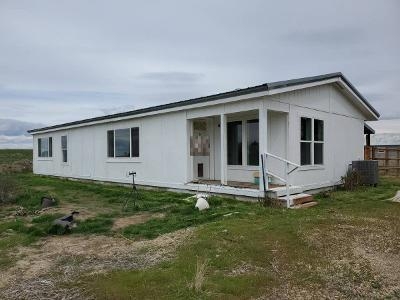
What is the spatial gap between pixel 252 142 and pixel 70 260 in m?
7.34

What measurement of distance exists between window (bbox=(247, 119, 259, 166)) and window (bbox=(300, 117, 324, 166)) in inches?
52.8

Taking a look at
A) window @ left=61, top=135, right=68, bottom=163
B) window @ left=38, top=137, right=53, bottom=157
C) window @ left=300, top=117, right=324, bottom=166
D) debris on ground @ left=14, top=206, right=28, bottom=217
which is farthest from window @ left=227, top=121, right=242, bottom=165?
window @ left=38, top=137, right=53, bottom=157

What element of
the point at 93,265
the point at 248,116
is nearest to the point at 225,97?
the point at 248,116

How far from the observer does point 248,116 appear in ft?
38.6

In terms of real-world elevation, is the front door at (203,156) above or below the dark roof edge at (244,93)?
below

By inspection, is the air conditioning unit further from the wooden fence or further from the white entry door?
the wooden fence

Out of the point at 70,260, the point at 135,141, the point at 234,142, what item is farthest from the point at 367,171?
the point at 70,260

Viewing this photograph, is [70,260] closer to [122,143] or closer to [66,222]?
[66,222]

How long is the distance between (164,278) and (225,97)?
21.8ft

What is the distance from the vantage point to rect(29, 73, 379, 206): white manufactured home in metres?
10.3

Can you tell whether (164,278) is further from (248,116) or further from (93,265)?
(248,116)

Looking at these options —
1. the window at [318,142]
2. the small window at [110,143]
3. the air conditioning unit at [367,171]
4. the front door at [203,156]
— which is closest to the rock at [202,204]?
the front door at [203,156]

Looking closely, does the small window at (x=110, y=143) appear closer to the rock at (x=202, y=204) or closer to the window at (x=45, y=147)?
the window at (x=45, y=147)

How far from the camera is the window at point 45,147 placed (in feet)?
68.6
